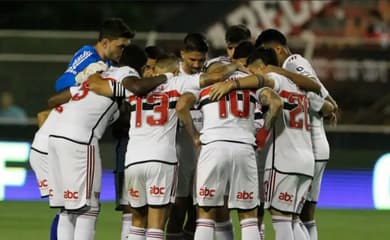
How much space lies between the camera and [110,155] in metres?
17.5

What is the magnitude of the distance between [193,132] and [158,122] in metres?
0.28

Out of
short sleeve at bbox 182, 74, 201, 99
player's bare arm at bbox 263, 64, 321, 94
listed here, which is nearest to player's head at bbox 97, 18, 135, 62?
short sleeve at bbox 182, 74, 201, 99

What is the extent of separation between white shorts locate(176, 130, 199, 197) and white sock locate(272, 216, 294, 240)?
914 millimetres

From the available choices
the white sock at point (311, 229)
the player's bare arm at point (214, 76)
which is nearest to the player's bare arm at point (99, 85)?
the player's bare arm at point (214, 76)

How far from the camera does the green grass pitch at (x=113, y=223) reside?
43.7 feet

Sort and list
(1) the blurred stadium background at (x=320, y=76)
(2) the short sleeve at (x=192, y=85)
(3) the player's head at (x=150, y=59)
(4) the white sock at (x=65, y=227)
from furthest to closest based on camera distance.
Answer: (1) the blurred stadium background at (x=320, y=76) → (3) the player's head at (x=150, y=59) → (4) the white sock at (x=65, y=227) → (2) the short sleeve at (x=192, y=85)

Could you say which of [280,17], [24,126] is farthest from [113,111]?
[280,17]

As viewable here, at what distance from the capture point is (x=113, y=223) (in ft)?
47.5

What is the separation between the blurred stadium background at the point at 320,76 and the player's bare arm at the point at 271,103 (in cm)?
436

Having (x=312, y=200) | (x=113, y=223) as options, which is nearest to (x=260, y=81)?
(x=312, y=200)

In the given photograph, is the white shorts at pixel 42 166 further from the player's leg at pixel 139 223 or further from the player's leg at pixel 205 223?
the player's leg at pixel 205 223

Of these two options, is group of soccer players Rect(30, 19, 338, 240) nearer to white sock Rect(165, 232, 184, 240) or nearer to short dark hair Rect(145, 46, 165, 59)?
short dark hair Rect(145, 46, 165, 59)

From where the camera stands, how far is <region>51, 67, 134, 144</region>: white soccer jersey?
996 centimetres

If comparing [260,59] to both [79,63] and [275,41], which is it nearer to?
[275,41]
